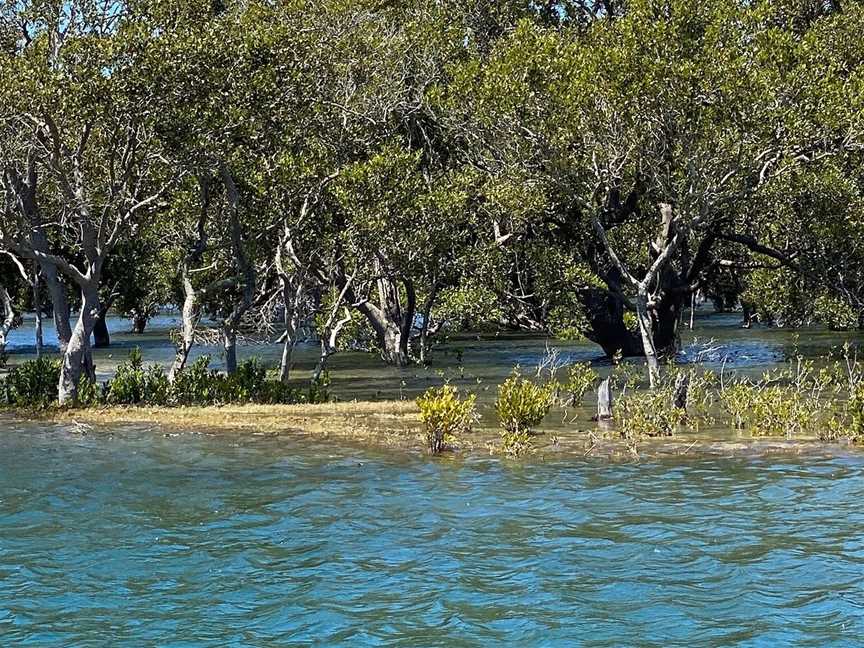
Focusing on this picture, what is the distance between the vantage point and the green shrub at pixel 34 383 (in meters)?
31.7

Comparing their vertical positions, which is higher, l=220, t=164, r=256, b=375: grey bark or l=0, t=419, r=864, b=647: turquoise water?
l=220, t=164, r=256, b=375: grey bark

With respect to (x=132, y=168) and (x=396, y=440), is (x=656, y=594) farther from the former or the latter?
(x=132, y=168)

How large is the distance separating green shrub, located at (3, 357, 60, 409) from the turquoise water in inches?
354

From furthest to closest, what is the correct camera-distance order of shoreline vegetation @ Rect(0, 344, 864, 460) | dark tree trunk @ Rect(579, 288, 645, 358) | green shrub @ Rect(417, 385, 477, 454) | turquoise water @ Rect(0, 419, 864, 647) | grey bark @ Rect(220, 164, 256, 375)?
dark tree trunk @ Rect(579, 288, 645, 358)
grey bark @ Rect(220, 164, 256, 375)
shoreline vegetation @ Rect(0, 344, 864, 460)
green shrub @ Rect(417, 385, 477, 454)
turquoise water @ Rect(0, 419, 864, 647)

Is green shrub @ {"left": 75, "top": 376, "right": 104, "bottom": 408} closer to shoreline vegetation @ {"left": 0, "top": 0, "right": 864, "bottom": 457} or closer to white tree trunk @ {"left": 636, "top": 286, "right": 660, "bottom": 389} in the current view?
shoreline vegetation @ {"left": 0, "top": 0, "right": 864, "bottom": 457}

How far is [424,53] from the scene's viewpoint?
4291 cm

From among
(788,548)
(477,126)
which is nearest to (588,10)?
(477,126)

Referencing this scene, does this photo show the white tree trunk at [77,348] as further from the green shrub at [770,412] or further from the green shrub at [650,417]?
the green shrub at [770,412]

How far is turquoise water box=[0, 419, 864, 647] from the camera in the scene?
12805 mm

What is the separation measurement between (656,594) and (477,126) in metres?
25.7

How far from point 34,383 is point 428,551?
19.5 meters

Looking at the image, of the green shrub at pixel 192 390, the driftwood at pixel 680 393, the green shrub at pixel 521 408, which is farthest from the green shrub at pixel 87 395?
the driftwood at pixel 680 393

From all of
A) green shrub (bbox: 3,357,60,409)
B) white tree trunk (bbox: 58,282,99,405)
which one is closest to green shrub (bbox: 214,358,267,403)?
white tree trunk (bbox: 58,282,99,405)

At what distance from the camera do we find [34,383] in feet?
105
